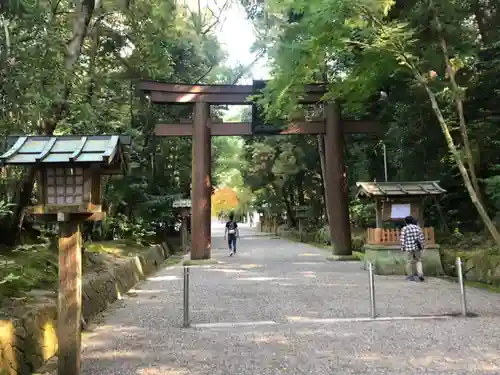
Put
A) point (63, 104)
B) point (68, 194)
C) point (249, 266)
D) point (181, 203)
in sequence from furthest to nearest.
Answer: point (181, 203), point (249, 266), point (63, 104), point (68, 194)

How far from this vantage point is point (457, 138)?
13.4 m

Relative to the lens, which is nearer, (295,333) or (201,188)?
(295,333)

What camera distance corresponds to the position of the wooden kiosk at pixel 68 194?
452 cm

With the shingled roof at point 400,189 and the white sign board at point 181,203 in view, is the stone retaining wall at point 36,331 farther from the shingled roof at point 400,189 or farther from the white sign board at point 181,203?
the white sign board at point 181,203

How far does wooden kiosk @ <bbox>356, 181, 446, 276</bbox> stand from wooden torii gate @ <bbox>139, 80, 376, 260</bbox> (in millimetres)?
3731

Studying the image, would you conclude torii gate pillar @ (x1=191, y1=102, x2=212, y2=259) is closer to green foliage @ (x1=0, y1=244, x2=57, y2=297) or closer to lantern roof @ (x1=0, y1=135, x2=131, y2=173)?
green foliage @ (x1=0, y1=244, x2=57, y2=297)

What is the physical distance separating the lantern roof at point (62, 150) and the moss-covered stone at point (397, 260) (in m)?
9.17

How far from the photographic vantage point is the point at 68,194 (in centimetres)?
476

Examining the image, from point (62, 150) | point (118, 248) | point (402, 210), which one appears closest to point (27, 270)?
point (62, 150)

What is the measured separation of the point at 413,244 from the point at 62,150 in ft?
28.2

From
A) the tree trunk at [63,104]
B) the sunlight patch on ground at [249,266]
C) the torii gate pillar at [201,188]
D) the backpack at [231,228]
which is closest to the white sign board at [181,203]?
the backpack at [231,228]

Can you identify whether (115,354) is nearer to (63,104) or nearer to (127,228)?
(63,104)

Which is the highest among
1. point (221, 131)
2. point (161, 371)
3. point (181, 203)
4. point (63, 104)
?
point (221, 131)

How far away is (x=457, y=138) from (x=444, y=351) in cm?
965
